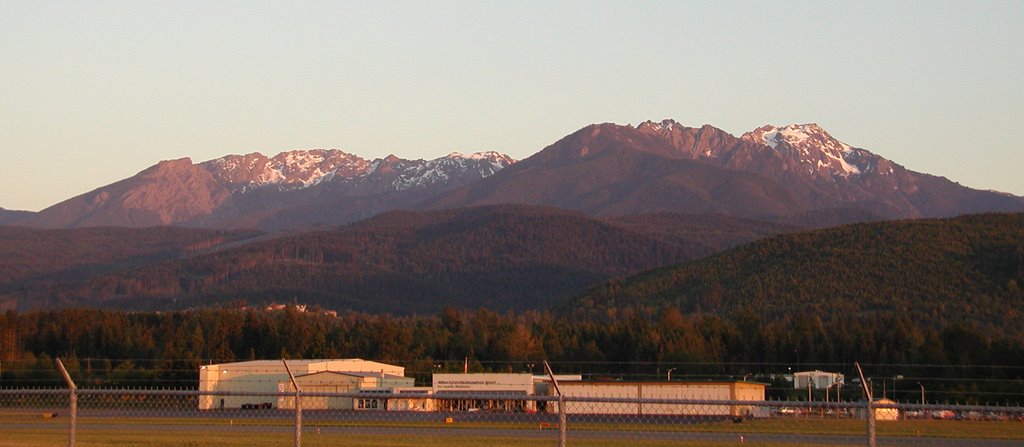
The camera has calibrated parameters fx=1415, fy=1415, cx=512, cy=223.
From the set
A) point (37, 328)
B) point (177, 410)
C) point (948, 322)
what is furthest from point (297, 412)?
point (948, 322)

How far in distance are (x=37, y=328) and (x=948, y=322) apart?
97.5 meters

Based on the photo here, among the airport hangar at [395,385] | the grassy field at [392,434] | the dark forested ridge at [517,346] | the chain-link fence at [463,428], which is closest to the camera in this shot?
the chain-link fence at [463,428]

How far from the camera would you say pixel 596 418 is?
63281mm

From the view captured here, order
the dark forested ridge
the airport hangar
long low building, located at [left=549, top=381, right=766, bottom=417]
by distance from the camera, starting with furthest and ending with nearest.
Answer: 1. the dark forested ridge
2. the airport hangar
3. long low building, located at [left=549, top=381, right=766, bottom=417]

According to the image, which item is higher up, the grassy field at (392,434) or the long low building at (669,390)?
the long low building at (669,390)

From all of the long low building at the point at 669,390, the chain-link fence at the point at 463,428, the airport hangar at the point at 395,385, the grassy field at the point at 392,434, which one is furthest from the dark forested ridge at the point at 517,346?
the grassy field at the point at 392,434

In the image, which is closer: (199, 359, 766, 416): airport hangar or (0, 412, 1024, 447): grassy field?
(0, 412, 1024, 447): grassy field

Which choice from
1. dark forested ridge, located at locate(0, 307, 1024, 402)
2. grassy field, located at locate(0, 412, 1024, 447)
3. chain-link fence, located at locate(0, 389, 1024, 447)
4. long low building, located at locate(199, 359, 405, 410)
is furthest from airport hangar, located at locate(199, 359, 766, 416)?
grassy field, located at locate(0, 412, 1024, 447)

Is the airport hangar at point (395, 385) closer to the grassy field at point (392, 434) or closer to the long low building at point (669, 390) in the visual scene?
the long low building at point (669, 390)

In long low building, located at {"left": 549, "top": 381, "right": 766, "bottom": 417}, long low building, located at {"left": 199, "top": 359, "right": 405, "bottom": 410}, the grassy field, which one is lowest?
the grassy field

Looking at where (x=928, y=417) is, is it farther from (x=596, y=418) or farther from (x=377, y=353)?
(x=377, y=353)

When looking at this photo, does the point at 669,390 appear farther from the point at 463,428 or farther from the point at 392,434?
the point at 392,434

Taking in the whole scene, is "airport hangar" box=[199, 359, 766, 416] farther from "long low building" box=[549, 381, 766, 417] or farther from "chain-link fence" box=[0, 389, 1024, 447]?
"chain-link fence" box=[0, 389, 1024, 447]

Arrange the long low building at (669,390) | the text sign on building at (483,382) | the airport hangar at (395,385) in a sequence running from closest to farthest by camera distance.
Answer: the long low building at (669,390) → the airport hangar at (395,385) → the text sign on building at (483,382)
